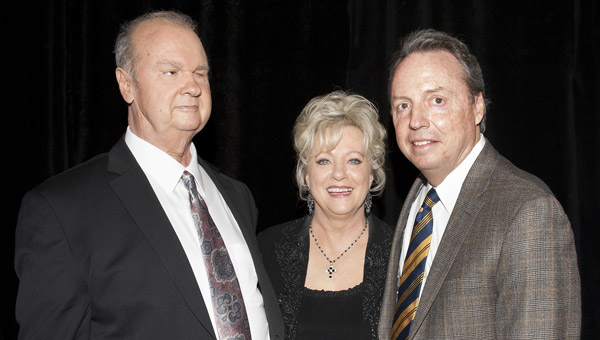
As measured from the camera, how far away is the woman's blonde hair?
8.37 ft

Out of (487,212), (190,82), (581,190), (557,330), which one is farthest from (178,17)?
(581,190)

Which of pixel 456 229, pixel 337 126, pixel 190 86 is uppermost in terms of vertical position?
pixel 190 86

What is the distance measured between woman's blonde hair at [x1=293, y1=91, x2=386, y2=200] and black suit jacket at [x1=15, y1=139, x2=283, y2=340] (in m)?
0.93

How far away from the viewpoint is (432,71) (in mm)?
1884

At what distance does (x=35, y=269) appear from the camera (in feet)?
5.30

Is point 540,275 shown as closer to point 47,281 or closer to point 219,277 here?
point 219,277

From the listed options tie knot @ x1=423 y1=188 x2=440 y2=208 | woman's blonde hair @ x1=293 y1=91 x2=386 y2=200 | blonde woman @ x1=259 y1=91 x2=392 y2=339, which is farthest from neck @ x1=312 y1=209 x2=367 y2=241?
tie knot @ x1=423 y1=188 x2=440 y2=208

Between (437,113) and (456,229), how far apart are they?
0.41m

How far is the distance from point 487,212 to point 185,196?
108cm

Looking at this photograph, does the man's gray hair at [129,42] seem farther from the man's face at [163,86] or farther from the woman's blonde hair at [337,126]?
the woman's blonde hair at [337,126]

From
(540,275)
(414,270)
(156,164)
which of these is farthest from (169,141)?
(540,275)

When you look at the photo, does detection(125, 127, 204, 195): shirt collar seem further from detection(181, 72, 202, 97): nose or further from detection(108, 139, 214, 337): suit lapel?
detection(181, 72, 202, 97): nose

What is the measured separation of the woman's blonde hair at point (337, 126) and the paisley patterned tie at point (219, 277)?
0.72 m

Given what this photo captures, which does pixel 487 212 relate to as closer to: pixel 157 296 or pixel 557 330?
pixel 557 330
